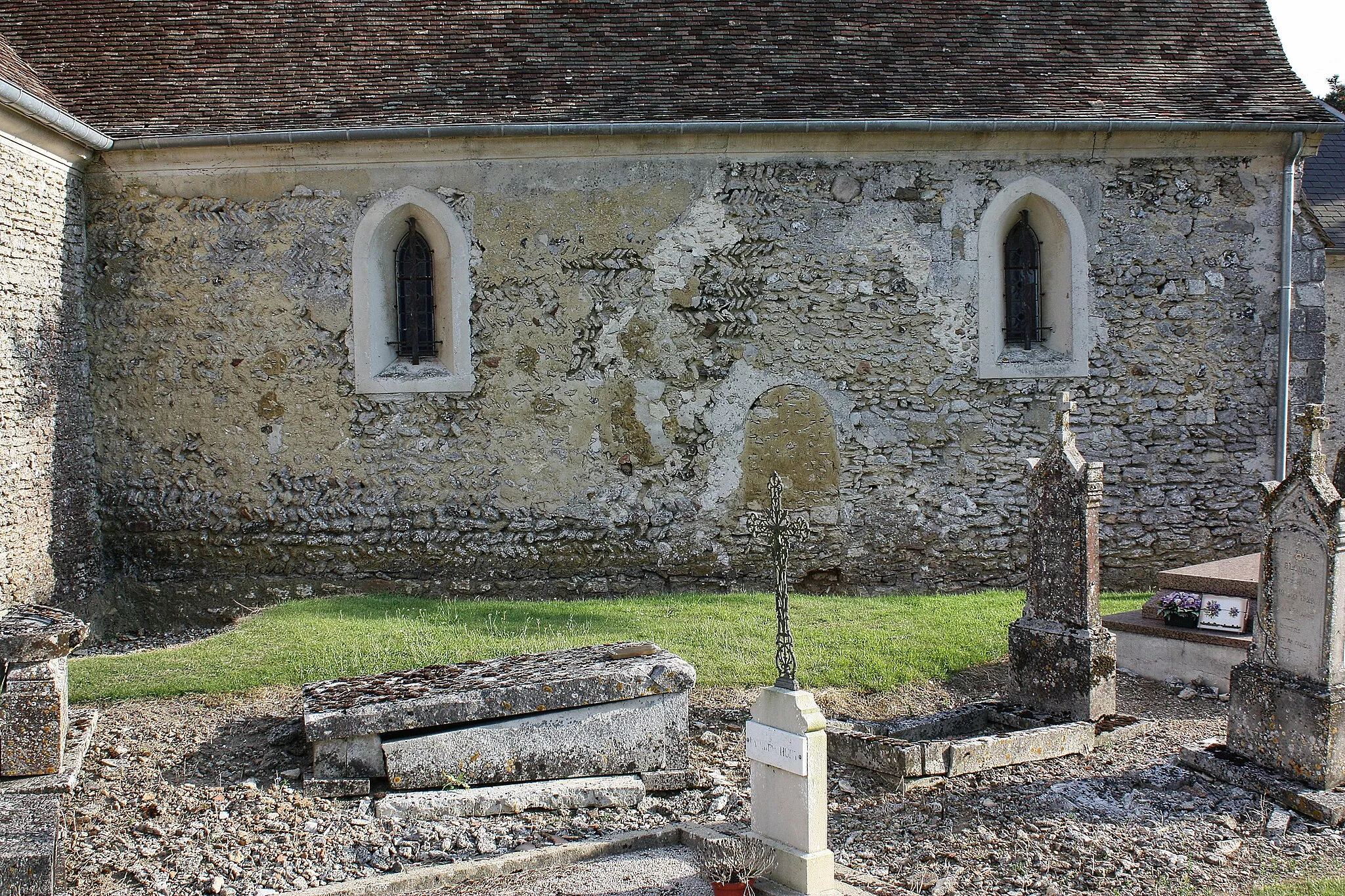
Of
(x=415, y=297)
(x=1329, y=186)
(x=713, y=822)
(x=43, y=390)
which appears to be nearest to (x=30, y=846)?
(x=713, y=822)

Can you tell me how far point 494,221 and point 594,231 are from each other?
2.91ft

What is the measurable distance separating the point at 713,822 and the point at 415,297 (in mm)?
6503

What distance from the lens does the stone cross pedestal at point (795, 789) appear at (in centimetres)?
425

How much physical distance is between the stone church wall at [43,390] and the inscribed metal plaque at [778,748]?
638cm

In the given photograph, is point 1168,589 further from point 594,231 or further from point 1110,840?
point 594,231

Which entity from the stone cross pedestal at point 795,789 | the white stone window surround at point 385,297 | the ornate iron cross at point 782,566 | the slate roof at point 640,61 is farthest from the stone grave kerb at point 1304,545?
the white stone window surround at point 385,297

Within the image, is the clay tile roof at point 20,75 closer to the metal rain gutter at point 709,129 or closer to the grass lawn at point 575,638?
the metal rain gutter at point 709,129

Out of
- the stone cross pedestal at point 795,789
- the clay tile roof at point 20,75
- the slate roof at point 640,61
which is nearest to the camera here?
the stone cross pedestal at point 795,789

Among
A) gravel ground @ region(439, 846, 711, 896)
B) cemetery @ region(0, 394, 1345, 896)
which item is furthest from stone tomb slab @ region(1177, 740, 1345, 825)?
gravel ground @ region(439, 846, 711, 896)

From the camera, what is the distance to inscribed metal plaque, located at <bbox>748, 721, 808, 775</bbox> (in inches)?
168

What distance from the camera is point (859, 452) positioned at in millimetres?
10164

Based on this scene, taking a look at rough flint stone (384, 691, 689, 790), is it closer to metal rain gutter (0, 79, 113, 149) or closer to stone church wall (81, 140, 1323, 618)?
stone church wall (81, 140, 1323, 618)

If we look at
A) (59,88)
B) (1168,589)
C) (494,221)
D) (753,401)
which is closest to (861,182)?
(753,401)

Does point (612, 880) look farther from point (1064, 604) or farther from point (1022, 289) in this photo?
point (1022, 289)
